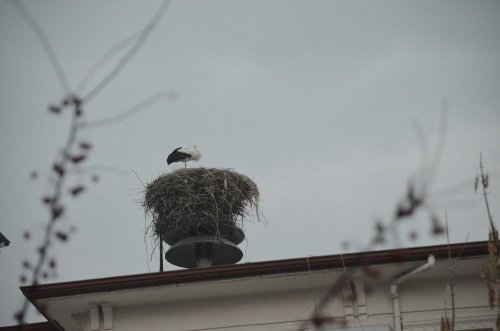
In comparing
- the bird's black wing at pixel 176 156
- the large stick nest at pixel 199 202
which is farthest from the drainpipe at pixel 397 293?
the bird's black wing at pixel 176 156

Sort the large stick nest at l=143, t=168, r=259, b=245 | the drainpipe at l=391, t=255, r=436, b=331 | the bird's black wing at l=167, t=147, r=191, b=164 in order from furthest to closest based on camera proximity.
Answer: the bird's black wing at l=167, t=147, r=191, b=164, the large stick nest at l=143, t=168, r=259, b=245, the drainpipe at l=391, t=255, r=436, b=331

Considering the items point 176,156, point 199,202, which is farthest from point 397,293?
point 176,156

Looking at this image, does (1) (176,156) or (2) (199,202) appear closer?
(2) (199,202)

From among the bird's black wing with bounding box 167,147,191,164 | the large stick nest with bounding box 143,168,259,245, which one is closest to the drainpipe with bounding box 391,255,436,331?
the large stick nest with bounding box 143,168,259,245

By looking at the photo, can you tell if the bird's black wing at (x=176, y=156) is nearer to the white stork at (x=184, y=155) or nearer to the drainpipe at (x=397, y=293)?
the white stork at (x=184, y=155)

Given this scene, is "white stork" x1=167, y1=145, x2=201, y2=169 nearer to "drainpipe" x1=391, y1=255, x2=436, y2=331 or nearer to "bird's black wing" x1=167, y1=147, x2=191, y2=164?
"bird's black wing" x1=167, y1=147, x2=191, y2=164

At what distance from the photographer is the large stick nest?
40.2 ft

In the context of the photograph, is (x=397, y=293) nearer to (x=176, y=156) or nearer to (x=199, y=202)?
(x=199, y=202)

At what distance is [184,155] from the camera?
16.5m

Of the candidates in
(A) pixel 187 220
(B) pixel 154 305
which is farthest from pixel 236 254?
(B) pixel 154 305

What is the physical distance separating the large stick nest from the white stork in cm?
289

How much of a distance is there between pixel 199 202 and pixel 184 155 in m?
4.07

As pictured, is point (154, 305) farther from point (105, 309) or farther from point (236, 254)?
point (236, 254)

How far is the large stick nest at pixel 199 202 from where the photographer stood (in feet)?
40.2
